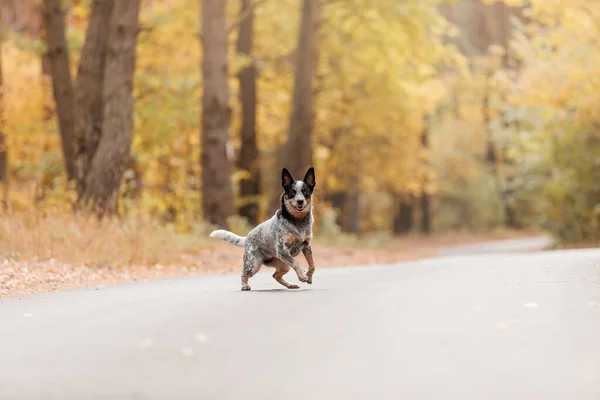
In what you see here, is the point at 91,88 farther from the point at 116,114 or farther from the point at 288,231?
the point at 288,231

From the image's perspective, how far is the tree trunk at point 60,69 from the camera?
26734 mm

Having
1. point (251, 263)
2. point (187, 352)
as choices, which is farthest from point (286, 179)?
point (187, 352)

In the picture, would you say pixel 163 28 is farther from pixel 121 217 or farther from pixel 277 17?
pixel 121 217

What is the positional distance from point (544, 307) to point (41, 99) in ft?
96.2

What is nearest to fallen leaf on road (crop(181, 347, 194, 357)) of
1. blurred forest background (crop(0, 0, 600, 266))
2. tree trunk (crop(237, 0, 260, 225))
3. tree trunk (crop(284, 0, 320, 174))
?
blurred forest background (crop(0, 0, 600, 266))

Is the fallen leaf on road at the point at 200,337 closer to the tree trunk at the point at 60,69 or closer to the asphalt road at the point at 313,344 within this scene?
the asphalt road at the point at 313,344

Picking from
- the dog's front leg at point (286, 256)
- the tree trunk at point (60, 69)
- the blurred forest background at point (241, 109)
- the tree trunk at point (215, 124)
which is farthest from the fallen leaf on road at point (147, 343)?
the tree trunk at point (60, 69)

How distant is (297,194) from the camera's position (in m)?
10.7

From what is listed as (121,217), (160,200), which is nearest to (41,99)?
(160,200)

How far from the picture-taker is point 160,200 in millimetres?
29281

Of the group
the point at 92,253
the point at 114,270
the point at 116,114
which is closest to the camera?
the point at 114,270

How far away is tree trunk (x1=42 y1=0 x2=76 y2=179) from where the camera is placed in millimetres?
26734

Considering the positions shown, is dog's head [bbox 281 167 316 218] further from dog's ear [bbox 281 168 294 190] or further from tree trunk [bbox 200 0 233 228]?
tree trunk [bbox 200 0 233 228]

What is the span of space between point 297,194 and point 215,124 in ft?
47.8
